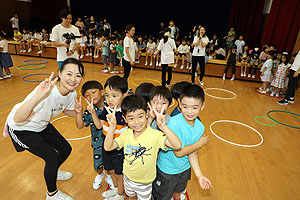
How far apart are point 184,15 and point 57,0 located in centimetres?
1038

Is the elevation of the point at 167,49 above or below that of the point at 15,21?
below

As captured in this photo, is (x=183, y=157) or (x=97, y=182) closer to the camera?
(x=183, y=157)

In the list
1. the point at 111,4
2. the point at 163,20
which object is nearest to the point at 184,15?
the point at 163,20

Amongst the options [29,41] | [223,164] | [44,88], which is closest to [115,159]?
[44,88]

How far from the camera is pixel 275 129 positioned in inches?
173

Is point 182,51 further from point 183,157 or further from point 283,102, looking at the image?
point 183,157

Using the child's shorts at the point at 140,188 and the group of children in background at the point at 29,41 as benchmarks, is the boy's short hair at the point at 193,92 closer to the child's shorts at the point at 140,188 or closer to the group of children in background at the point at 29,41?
the child's shorts at the point at 140,188

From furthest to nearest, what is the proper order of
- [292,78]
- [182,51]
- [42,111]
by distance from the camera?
1. [182,51]
2. [292,78]
3. [42,111]

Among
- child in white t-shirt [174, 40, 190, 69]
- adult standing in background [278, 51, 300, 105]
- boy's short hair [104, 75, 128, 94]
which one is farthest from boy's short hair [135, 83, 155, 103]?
child in white t-shirt [174, 40, 190, 69]

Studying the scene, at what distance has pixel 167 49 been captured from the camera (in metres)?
5.90

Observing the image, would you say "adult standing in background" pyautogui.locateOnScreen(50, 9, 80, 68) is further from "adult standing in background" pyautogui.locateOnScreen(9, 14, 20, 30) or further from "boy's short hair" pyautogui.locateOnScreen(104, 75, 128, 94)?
"adult standing in background" pyautogui.locateOnScreen(9, 14, 20, 30)

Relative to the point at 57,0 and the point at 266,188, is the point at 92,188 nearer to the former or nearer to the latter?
the point at 266,188

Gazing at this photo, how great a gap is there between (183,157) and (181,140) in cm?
21

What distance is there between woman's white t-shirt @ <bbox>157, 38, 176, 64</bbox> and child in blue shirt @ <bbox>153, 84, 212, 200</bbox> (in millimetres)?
4347
